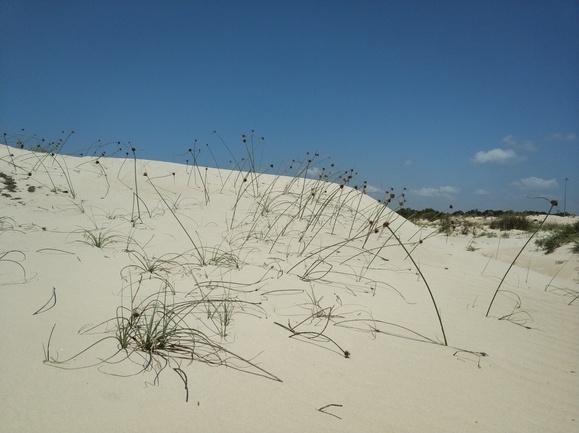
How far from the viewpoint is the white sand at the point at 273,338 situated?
1381 mm

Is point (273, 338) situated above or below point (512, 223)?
below

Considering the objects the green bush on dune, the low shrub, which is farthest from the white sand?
the low shrub

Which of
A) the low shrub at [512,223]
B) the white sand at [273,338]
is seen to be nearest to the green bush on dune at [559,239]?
the low shrub at [512,223]

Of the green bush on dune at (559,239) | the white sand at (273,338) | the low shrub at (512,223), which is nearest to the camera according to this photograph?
the white sand at (273,338)

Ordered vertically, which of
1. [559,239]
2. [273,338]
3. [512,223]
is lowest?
[273,338]

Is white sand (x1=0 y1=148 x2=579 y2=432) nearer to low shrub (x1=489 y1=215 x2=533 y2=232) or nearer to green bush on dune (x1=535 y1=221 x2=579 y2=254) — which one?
green bush on dune (x1=535 y1=221 x2=579 y2=254)

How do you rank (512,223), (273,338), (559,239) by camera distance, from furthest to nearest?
(512,223) < (559,239) < (273,338)

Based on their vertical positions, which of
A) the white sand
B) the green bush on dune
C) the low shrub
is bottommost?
the white sand

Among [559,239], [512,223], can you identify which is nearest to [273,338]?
[559,239]

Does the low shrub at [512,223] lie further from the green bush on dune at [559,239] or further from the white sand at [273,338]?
the white sand at [273,338]

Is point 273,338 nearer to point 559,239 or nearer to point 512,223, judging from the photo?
point 559,239

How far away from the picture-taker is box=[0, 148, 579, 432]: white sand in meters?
1.38

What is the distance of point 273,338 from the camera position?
6.40 feet

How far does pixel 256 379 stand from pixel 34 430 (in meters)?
0.79
